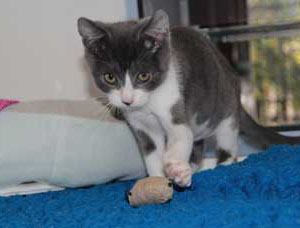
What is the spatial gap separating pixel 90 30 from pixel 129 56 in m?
0.15

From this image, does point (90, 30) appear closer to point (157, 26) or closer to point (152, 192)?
point (157, 26)

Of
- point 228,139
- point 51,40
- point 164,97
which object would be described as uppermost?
point 51,40

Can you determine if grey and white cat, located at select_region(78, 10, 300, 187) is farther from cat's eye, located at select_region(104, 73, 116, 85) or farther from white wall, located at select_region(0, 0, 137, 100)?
white wall, located at select_region(0, 0, 137, 100)

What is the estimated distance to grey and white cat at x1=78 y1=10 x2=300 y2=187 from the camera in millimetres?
1682

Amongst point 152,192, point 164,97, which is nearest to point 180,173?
point 152,192

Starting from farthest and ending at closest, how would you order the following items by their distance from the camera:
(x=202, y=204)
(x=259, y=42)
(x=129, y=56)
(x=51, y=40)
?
1. (x=259, y=42)
2. (x=51, y=40)
3. (x=129, y=56)
4. (x=202, y=204)

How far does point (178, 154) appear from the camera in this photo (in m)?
1.74

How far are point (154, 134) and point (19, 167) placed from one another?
18.9 inches

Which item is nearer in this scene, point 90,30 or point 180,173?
point 180,173

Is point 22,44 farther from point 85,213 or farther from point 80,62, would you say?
point 85,213

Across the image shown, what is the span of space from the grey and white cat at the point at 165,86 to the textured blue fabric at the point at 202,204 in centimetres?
12

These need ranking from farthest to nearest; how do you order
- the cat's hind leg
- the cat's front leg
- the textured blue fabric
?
the cat's hind leg → the cat's front leg → the textured blue fabric

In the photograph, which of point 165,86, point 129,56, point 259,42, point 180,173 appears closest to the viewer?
point 180,173

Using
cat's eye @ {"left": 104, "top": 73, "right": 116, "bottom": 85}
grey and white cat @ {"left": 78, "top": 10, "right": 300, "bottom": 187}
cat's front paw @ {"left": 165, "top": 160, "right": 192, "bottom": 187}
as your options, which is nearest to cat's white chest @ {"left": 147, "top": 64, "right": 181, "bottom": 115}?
grey and white cat @ {"left": 78, "top": 10, "right": 300, "bottom": 187}
